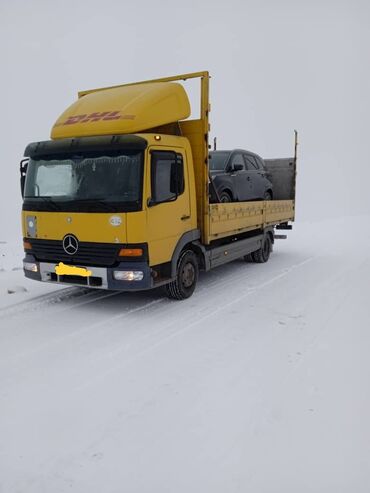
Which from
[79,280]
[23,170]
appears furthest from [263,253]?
[23,170]

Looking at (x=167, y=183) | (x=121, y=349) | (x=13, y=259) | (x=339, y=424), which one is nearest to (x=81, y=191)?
(x=167, y=183)

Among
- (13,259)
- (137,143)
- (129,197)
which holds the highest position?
(137,143)

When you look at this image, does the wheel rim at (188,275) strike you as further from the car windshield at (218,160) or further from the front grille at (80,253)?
the car windshield at (218,160)

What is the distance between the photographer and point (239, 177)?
8.81 metres

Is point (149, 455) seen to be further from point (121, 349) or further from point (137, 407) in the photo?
point (121, 349)

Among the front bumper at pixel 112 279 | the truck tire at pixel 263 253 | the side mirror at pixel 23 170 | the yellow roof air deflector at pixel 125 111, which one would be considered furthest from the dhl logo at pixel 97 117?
the truck tire at pixel 263 253

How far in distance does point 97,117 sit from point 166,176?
133 cm

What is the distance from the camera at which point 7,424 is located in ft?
10.4

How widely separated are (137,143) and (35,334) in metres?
2.75

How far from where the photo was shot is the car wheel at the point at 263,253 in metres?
9.70

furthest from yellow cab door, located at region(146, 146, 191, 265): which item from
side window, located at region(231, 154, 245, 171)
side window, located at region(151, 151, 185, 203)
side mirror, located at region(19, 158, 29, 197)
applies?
side window, located at region(231, 154, 245, 171)

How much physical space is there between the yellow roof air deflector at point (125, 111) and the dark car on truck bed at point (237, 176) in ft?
5.91

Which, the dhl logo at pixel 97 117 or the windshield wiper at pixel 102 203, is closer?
the windshield wiper at pixel 102 203

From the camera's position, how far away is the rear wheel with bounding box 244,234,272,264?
9711 mm
